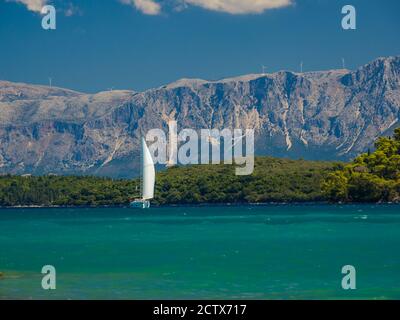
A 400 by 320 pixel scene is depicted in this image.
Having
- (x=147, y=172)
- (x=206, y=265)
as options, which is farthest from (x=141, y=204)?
(x=206, y=265)

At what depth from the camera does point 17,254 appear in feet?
177

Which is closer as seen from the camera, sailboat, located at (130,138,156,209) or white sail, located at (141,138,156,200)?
sailboat, located at (130,138,156,209)

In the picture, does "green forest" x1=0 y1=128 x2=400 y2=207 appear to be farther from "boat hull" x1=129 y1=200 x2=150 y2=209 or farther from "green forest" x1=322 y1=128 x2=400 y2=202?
"boat hull" x1=129 y1=200 x2=150 y2=209

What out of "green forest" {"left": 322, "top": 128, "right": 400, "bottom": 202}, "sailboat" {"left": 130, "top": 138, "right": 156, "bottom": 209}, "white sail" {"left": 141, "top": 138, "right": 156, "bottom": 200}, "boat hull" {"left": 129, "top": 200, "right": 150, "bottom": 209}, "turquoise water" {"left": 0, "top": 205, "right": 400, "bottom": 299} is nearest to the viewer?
"turquoise water" {"left": 0, "top": 205, "right": 400, "bottom": 299}

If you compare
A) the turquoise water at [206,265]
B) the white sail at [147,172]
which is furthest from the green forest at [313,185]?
the turquoise water at [206,265]

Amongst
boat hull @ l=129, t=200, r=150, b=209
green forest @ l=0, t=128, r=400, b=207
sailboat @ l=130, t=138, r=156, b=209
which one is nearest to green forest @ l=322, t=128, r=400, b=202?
green forest @ l=0, t=128, r=400, b=207

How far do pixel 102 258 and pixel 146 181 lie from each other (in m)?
90.2

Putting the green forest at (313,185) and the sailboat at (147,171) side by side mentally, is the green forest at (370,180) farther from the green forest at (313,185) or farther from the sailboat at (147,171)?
the sailboat at (147,171)

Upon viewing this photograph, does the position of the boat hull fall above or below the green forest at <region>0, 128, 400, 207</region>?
below

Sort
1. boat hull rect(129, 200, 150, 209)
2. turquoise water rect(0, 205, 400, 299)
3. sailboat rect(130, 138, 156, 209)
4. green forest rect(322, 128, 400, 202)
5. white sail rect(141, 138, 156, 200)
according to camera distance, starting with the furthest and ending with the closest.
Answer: boat hull rect(129, 200, 150, 209) < green forest rect(322, 128, 400, 202) < white sail rect(141, 138, 156, 200) < sailboat rect(130, 138, 156, 209) < turquoise water rect(0, 205, 400, 299)

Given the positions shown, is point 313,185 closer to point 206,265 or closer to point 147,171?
point 147,171
